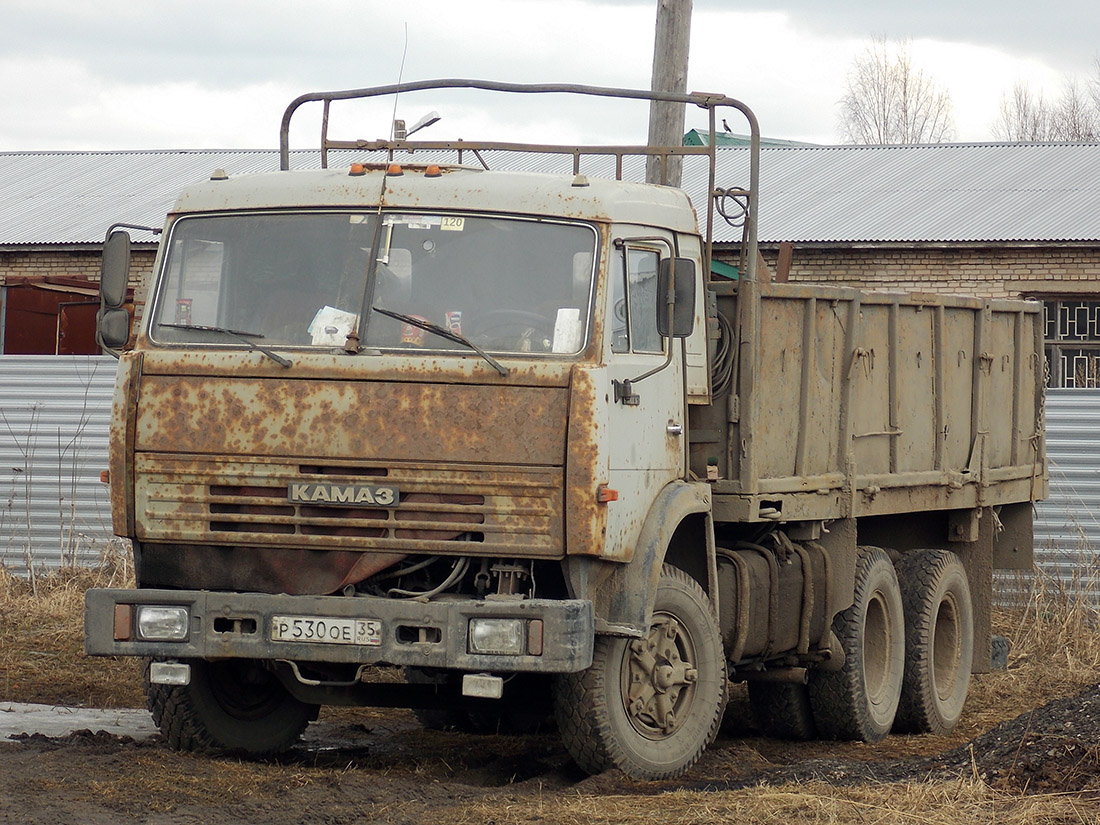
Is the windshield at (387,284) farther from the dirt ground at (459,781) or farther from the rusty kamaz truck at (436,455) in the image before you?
the dirt ground at (459,781)

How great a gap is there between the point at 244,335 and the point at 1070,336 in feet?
48.0

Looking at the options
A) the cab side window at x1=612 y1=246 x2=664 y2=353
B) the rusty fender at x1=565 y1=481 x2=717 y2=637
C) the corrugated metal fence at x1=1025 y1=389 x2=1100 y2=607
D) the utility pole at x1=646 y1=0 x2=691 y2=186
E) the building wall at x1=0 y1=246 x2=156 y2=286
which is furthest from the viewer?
the building wall at x1=0 y1=246 x2=156 y2=286

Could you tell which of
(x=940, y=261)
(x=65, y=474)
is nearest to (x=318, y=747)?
(x=65, y=474)

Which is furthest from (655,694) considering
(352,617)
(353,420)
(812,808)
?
(353,420)

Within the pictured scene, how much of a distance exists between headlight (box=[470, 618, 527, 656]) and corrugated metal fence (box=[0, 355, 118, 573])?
729 centimetres

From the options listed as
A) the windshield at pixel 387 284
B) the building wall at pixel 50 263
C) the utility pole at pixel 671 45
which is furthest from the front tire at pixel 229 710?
the building wall at pixel 50 263

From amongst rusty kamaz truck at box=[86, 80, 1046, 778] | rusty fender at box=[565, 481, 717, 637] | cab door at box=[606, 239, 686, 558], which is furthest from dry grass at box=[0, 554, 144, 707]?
cab door at box=[606, 239, 686, 558]

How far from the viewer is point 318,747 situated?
8.43m

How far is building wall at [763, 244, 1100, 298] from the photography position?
18.9m

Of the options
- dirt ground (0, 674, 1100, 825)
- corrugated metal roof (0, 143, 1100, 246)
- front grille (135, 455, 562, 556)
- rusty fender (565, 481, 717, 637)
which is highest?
corrugated metal roof (0, 143, 1100, 246)

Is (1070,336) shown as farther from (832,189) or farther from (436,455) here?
(436,455)

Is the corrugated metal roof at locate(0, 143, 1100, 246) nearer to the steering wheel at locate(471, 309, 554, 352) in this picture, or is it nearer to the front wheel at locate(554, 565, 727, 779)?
the front wheel at locate(554, 565, 727, 779)

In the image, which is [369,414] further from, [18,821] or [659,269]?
[18,821]

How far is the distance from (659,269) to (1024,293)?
13.1 metres
